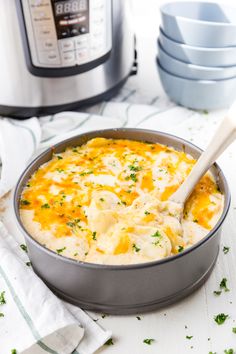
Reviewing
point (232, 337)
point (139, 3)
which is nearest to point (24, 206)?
point (232, 337)

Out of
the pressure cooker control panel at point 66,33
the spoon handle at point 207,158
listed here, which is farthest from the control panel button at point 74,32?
the spoon handle at point 207,158

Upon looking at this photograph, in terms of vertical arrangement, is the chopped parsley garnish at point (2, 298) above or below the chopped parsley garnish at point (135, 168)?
below

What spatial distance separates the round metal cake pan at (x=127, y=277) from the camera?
990mm

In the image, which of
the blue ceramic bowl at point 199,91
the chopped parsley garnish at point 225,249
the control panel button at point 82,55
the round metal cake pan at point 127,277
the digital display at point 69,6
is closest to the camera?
the round metal cake pan at point 127,277

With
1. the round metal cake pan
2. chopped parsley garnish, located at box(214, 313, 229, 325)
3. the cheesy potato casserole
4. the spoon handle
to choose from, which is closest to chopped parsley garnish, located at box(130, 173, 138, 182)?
the cheesy potato casserole

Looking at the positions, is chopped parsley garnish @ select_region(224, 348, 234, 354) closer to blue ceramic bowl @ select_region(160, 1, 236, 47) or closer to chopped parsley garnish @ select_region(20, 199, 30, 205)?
chopped parsley garnish @ select_region(20, 199, 30, 205)

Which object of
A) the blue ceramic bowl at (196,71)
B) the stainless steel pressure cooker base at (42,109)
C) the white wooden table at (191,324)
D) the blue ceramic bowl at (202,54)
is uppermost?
the blue ceramic bowl at (202,54)

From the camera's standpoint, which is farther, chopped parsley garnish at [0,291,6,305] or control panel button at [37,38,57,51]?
control panel button at [37,38,57,51]

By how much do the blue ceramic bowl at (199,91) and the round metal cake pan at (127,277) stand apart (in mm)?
618

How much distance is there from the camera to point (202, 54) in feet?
5.35

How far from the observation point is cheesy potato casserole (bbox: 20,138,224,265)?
3.44 feet

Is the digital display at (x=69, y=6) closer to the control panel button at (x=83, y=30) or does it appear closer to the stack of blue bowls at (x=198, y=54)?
the control panel button at (x=83, y=30)

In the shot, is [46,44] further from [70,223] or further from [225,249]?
[225,249]

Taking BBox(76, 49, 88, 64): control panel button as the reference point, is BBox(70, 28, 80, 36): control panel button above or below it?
above
